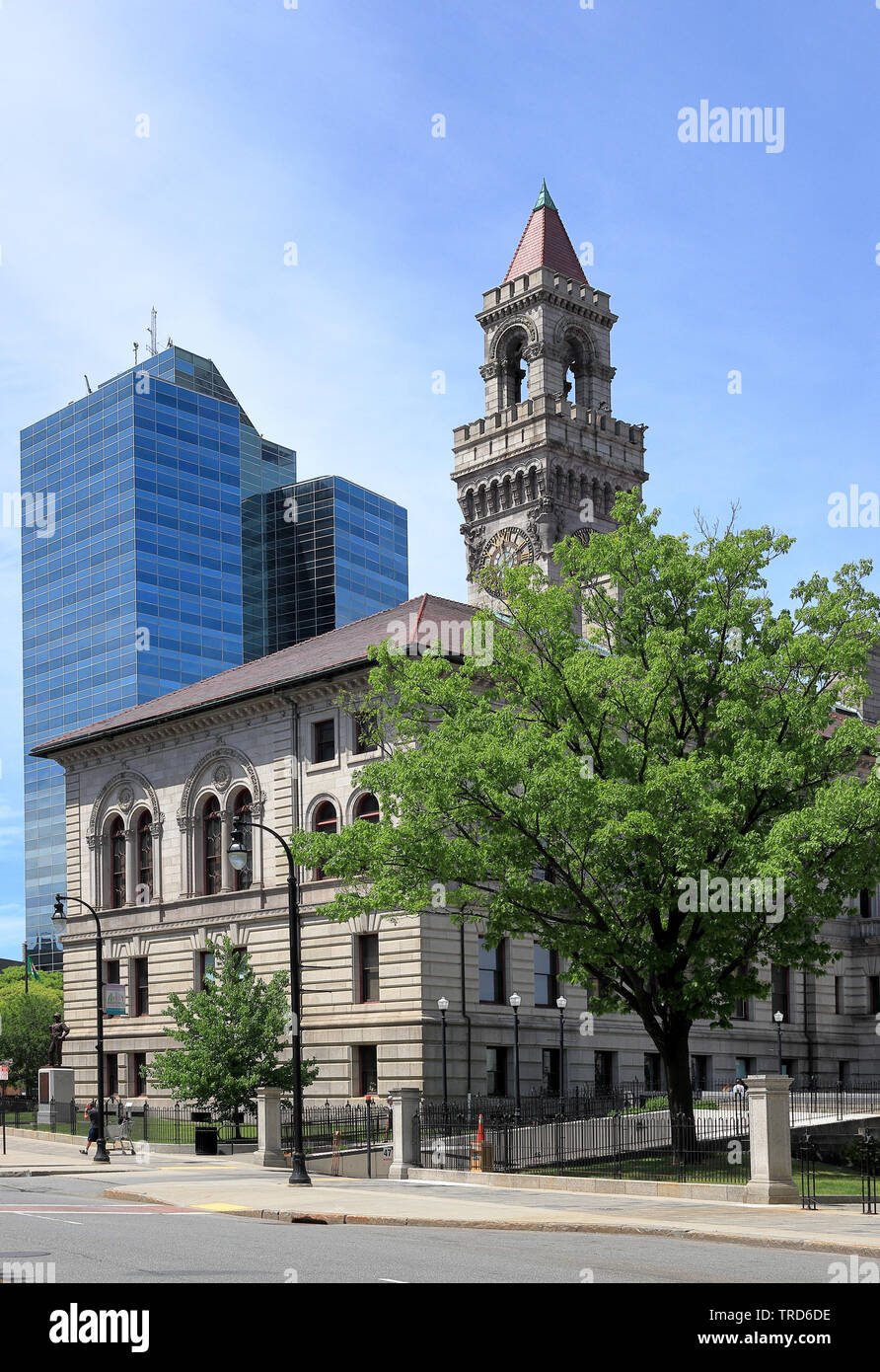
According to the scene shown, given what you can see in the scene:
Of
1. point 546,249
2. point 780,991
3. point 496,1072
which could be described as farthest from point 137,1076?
point 546,249

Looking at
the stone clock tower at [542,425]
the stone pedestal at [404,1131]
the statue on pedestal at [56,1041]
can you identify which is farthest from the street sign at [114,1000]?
the stone clock tower at [542,425]

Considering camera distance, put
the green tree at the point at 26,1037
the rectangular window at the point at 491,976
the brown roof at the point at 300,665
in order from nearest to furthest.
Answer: the rectangular window at the point at 491,976, the brown roof at the point at 300,665, the green tree at the point at 26,1037

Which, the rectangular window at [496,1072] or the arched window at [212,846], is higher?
the arched window at [212,846]

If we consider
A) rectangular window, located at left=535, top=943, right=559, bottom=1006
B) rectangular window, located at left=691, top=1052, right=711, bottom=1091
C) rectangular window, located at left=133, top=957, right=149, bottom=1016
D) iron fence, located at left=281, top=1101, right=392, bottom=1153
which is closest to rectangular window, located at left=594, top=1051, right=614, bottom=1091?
rectangular window, located at left=535, top=943, right=559, bottom=1006

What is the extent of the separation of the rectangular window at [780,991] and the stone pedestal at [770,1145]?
35987 mm

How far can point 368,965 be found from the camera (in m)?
47.8

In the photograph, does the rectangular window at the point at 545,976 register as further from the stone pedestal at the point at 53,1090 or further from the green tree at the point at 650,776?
the stone pedestal at the point at 53,1090

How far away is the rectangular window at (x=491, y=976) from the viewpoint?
47.8 metres

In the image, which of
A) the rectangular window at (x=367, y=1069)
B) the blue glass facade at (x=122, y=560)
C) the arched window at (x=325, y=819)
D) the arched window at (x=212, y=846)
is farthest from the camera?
the blue glass facade at (x=122, y=560)

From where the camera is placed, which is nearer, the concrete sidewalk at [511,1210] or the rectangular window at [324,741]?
the concrete sidewalk at [511,1210]

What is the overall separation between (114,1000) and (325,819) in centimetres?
934

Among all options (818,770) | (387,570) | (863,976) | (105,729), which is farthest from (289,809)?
(387,570)

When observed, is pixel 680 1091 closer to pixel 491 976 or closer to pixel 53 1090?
pixel 491 976

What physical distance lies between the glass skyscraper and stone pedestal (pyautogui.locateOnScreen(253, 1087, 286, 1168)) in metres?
101
